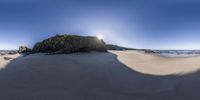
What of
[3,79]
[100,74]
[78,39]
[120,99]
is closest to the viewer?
[120,99]

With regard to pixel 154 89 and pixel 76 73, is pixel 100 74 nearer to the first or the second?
pixel 76 73

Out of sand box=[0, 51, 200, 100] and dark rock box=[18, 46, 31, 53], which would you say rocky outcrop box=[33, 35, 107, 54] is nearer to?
dark rock box=[18, 46, 31, 53]

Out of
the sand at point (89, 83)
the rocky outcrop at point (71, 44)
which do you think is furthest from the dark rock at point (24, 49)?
the sand at point (89, 83)

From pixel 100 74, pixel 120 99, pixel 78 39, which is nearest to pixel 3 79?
pixel 100 74

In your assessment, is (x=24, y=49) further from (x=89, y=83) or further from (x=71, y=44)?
(x=89, y=83)

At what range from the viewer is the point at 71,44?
24.7 ft

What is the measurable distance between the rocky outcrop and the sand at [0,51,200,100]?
256 cm

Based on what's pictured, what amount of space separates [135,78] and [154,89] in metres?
0.62

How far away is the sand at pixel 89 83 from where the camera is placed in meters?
3.20

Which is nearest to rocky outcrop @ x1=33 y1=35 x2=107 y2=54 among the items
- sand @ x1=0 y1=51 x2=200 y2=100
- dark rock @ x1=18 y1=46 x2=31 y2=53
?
dark rock @ x1=18 y1=46 x2=31 y2=53

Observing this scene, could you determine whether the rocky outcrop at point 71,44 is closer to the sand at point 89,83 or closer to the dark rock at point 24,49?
the dark rock at point 24,49

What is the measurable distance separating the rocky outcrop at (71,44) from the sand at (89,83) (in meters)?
2.56

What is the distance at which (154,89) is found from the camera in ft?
11.6

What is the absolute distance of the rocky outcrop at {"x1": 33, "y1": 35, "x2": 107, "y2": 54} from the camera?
761cm
